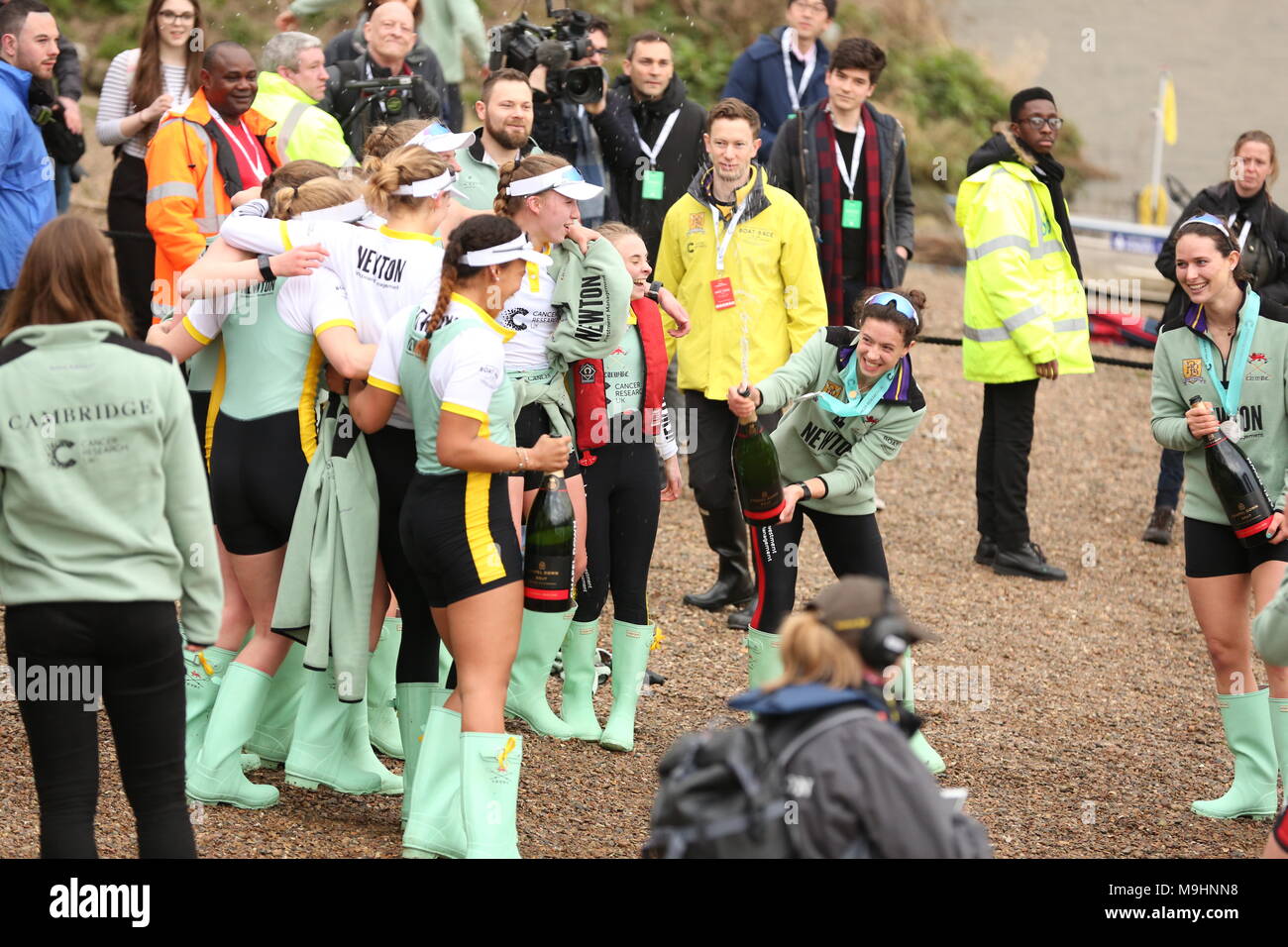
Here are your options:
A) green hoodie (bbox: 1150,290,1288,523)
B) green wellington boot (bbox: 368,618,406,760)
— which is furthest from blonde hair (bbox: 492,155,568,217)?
green hoodie (bbox: 1150,290,1288,523)

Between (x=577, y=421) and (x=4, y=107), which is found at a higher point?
(x=4, y=107)

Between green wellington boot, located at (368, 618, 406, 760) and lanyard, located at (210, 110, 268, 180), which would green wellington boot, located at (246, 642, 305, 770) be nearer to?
green wellington boot, located at (368, 618, 406, 760)

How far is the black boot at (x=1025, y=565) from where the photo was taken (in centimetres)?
884

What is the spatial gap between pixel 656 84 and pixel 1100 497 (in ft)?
13.5

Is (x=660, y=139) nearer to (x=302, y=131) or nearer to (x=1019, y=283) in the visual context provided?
(x=1019, y=283)

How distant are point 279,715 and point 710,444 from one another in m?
2.53

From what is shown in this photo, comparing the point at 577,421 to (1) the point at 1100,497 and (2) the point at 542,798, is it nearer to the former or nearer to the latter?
(2) the point at 542,798

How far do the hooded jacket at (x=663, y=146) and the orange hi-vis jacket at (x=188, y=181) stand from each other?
2.61 metres

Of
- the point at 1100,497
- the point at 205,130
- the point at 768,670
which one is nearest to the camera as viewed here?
the point at 768,670

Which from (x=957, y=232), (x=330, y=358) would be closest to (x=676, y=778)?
(x=330, y=358)

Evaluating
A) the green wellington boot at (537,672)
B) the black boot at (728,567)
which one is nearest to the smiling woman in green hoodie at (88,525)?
the green wellington boot at (537,672)

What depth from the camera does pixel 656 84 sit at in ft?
28.7

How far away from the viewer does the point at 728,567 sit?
7.89m

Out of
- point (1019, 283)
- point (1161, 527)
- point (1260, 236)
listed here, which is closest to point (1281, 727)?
point (1019, 283)
